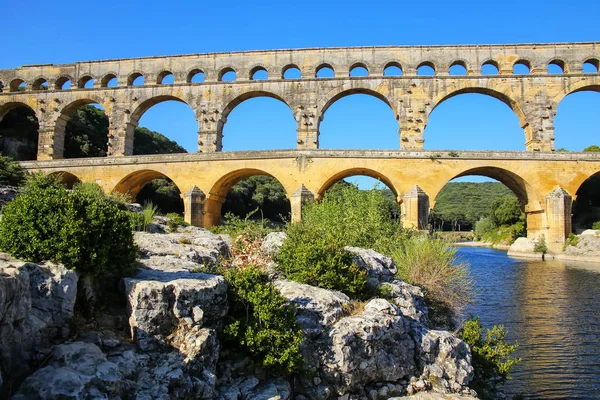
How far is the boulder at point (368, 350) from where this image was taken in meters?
5.93

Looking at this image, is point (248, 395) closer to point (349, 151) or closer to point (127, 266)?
point (127, 266)

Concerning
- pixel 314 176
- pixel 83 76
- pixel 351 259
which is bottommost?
pixel 351 259

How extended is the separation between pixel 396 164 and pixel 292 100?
7.20 meters

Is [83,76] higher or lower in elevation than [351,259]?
higher

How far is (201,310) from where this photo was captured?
536 cm

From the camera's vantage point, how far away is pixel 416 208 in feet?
67.8

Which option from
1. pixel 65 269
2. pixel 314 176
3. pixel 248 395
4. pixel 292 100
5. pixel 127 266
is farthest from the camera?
pixel 292 100

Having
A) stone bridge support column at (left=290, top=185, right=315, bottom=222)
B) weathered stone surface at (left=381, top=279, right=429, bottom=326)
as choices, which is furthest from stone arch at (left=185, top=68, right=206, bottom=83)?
weathered stone surface at (left=381, top=279, right=429, bottom=326)

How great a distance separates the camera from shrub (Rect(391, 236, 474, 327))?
31.0 feet

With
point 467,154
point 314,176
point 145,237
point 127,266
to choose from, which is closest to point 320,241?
point 127,266

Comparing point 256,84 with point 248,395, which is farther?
point 256,84

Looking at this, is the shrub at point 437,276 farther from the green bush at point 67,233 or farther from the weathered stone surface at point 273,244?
A: the green bush at point 67,233

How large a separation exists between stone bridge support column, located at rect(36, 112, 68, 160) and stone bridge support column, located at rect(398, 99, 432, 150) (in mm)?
20571

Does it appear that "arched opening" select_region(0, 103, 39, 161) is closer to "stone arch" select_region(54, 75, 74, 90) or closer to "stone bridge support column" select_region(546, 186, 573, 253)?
"stone arch" select_region(54, 75, 74, 90)
